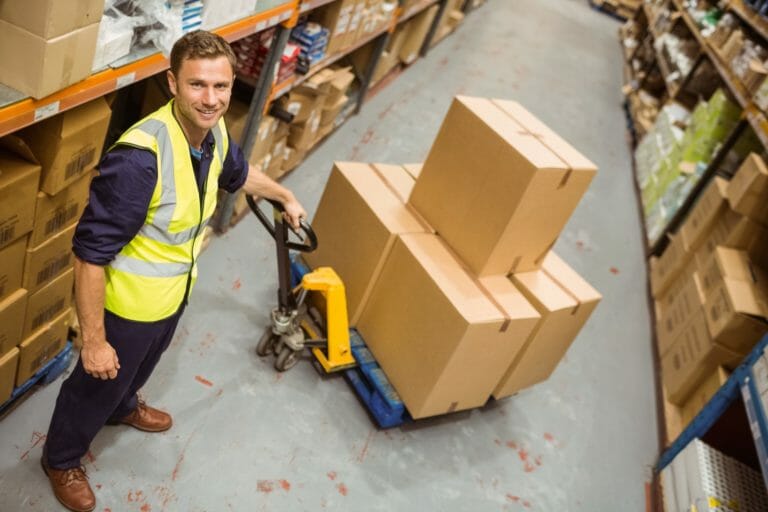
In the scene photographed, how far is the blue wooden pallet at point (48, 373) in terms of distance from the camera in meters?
2.38

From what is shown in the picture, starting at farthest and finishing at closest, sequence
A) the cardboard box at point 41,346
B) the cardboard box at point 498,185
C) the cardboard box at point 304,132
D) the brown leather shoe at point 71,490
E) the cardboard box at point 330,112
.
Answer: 1. the cardboard box at point 330,112
2. the cardboard box at point 304,132
3. the cardboard box at point 498,185
4. the cardboard box at point 41,346
5. the brown leather shoe at point 71,490

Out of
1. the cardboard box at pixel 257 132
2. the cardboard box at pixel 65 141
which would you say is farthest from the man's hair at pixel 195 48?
the cardboard box at pixel 257 132

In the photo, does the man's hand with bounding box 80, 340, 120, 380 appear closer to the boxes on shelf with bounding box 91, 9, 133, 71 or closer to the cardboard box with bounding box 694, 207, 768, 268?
the boxes on shelf with bounding box 91, 9, 133, 71

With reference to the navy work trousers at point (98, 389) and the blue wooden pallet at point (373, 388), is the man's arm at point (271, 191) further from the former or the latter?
the blue wooden pallet at point (373, 388)

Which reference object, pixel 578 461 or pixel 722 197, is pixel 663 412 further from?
pixel 722 197

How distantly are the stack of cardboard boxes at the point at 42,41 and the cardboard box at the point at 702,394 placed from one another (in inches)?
143

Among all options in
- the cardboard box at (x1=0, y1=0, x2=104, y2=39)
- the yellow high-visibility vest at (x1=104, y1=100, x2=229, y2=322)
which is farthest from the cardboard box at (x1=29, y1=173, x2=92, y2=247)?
the cardboard box at (x1=0, y1=0, x2=104, y2=39)

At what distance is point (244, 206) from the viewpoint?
399cm

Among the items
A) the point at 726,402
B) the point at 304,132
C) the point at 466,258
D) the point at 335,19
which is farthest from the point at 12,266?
the point at 726,402

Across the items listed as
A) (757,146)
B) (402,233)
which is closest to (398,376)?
(402,233)

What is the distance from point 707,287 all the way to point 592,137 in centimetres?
409

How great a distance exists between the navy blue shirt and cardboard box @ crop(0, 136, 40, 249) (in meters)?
0.37

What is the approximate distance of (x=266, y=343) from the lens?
3102mm

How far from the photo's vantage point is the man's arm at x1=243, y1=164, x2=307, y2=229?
2.37 meters
